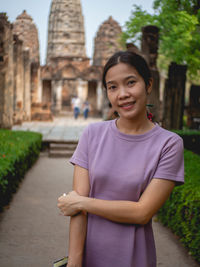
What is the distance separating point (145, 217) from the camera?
1.63 metres

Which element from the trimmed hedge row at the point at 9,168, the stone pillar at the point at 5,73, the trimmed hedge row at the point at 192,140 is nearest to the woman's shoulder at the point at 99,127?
the trimmed hedge row at the point at 9,168

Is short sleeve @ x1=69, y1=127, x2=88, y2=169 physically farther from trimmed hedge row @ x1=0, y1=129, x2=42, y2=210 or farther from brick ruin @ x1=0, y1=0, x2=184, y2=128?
brick ruin @ x1=0, y1=0, x2=184, y2=128

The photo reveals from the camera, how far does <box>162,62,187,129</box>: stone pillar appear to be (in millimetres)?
10031

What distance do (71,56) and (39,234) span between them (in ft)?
87.8

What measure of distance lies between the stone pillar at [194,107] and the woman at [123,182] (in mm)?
15020

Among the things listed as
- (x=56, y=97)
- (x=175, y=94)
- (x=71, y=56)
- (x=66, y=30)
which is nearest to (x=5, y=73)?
(x=175, y=94)

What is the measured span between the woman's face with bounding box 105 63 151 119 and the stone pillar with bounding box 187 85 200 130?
49.3 ft

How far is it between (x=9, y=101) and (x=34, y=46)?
18.6 m

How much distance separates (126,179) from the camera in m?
1.65

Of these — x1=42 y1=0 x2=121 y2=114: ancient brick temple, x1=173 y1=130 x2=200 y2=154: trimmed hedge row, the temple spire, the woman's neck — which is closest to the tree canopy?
x1=173 y1=130 x2=200 y2=154: trimmed hedge row

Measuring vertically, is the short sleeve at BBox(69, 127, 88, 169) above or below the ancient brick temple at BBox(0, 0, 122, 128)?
below

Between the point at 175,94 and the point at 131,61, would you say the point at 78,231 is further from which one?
the point at 175,94

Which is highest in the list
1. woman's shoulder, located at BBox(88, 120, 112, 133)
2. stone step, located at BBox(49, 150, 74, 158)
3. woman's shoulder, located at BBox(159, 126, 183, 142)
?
woman's shoulder, located at BBox(88, 120, 112, 133)

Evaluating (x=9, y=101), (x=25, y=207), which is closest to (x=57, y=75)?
(x=9, y=101)
